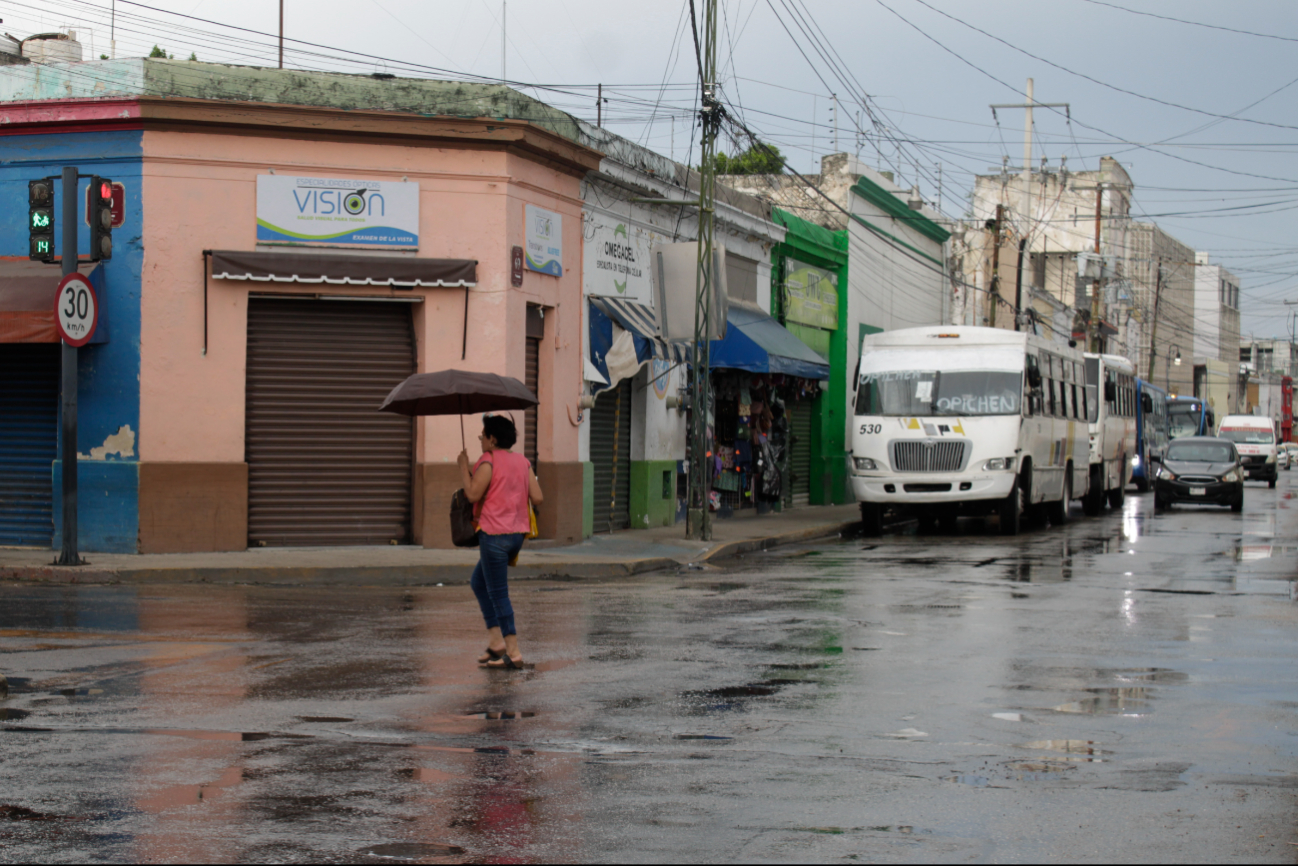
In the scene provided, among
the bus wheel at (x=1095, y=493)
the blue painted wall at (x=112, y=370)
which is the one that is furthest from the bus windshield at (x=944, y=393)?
the blue painted wall at (x=112, y=370)

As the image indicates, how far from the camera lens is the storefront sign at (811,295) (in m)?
29.8

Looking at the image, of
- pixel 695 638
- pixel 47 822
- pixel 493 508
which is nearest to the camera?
pixel 47 822

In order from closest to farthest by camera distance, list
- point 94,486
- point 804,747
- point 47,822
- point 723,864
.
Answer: point 723,864 → point 47,822 → point 804,747 → point 94,486

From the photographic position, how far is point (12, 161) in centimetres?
1734

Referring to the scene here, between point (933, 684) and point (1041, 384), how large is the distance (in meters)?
17.0

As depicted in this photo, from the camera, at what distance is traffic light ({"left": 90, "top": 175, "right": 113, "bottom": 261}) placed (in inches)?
589

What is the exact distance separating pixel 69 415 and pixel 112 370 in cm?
193

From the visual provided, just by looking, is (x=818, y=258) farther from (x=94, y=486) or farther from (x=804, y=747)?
(x=804, y=747)

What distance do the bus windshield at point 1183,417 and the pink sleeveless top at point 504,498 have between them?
5171 cm

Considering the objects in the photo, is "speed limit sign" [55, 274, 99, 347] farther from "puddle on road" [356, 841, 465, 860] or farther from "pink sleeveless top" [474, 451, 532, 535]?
"puddle on road" [356, 841, 465, 860]

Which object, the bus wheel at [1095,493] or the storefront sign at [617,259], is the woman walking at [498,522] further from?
the bus wheel at [1095,493]

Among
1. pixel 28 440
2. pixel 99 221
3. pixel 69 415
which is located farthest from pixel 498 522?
pixel 28 440

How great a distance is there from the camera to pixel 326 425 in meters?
17.7

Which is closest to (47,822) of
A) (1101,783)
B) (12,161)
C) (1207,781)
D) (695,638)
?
(1101,783)
